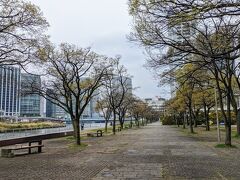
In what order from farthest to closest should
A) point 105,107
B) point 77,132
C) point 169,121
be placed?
point 169,121, point 105,107, point 77,132

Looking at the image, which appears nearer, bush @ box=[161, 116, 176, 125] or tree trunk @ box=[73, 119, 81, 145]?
tree trunk @ box=[73, 119, 81, 145]

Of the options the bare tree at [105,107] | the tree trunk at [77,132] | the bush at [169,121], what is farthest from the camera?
the bush at [169,121]

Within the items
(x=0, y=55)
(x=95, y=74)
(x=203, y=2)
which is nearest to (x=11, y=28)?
(x=0, y=55)

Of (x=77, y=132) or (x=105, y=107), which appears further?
(x=105, y=107)

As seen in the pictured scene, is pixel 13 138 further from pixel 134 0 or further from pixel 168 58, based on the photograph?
pixel 134 0

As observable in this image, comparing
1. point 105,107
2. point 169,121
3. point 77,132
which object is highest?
point 105,107

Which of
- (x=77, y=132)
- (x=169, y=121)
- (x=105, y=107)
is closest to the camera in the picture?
(x=77, y=132)

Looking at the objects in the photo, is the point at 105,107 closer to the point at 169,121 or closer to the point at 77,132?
the point at 77,132

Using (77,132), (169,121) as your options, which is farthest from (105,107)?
(169,121)

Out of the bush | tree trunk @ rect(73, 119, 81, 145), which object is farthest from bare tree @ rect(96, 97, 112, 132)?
the bush

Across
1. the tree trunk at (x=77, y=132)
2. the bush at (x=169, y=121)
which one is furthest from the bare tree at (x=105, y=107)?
the bush at (x=169, y=121)

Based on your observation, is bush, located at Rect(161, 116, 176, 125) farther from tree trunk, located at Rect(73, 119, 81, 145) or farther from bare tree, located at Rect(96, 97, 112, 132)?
tree trunk, located at Rect(73, 119, 81, 145)

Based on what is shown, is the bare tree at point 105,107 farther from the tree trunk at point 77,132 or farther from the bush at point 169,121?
the bush at point 169,121

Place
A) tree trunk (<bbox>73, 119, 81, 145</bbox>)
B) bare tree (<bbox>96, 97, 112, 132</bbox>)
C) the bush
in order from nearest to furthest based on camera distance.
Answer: tree trunk (<bbox>73, 119, 81, 145</bbox>) → bare tree (<bbox>96, 97, 112, 132</bbox>) → the bush
